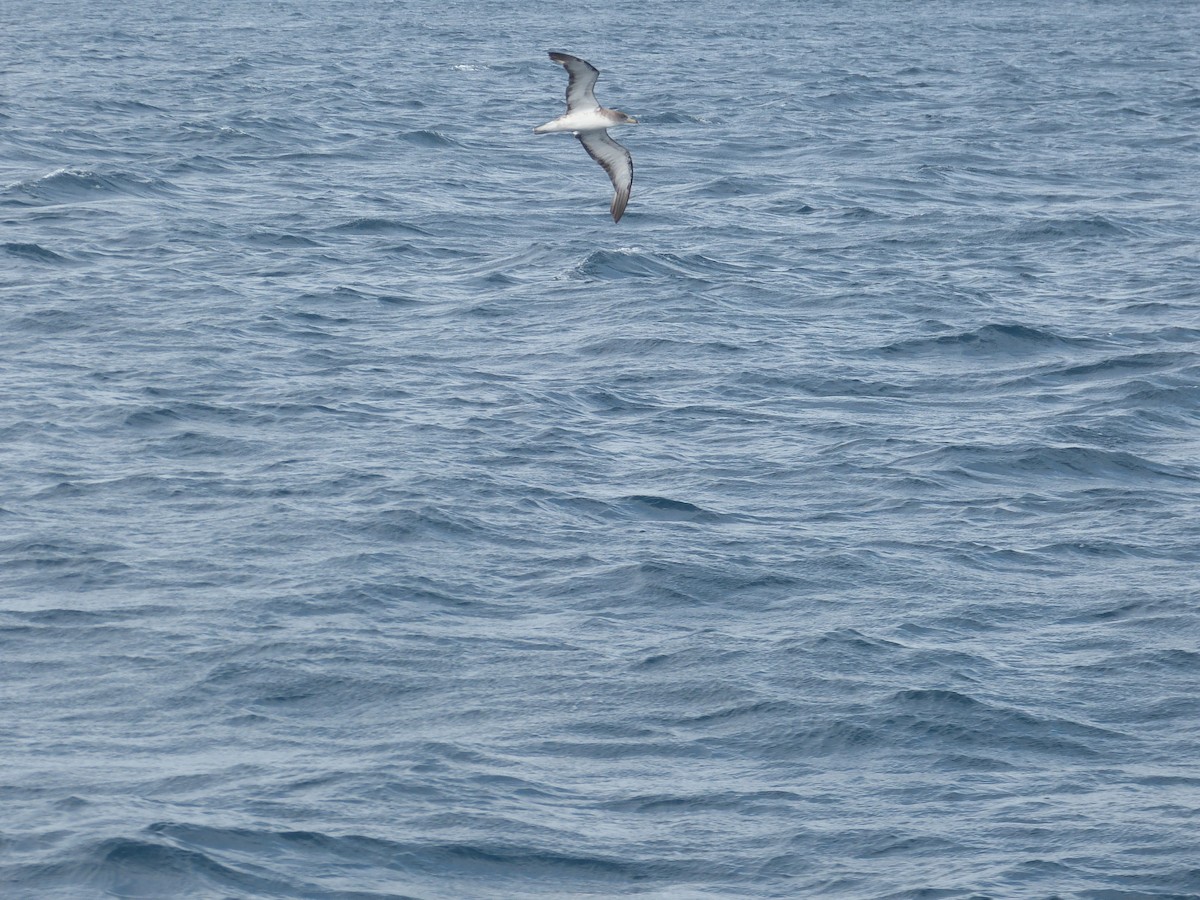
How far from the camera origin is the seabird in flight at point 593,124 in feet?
78.5

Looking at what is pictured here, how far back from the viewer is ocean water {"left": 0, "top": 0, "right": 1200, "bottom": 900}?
17.0 m

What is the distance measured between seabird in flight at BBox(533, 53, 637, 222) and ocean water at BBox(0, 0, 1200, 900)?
10.9 ft

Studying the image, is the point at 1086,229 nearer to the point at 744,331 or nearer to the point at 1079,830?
the point at 744,331

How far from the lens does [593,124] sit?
25.1m

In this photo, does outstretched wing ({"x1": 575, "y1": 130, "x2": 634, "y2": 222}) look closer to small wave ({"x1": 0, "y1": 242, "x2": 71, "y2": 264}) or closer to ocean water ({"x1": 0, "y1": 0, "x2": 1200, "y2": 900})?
ocean water ({"x1": 0, "y1": 0, "x2": 1200, "y2": 900})

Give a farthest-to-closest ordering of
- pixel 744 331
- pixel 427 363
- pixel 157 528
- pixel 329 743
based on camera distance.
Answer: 1. pixel 744 331
2. pixel 427 363
3. pixel 157 528
4. pixel 329 743

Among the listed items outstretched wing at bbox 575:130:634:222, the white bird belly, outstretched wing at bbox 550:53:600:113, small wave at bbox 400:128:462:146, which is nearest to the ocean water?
small wave at bbox 400:128:462:146

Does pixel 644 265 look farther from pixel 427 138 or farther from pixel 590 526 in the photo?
pixel 427 138

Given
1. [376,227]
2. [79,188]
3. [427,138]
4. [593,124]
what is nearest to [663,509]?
[593,124]

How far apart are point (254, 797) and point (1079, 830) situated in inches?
287

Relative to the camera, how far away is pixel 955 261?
36844mm

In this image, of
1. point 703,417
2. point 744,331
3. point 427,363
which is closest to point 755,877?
point 703,417

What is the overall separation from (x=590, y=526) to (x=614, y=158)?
5.62m

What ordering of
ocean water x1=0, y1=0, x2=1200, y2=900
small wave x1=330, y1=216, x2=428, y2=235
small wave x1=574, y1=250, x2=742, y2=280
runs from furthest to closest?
small wave x1=330, y1=216, x2=428, y2=235 < small wave x1=574, y1=250, x2=742, y2=280 < ocean water x1=0, y1=0, x2=1200, y2=900
